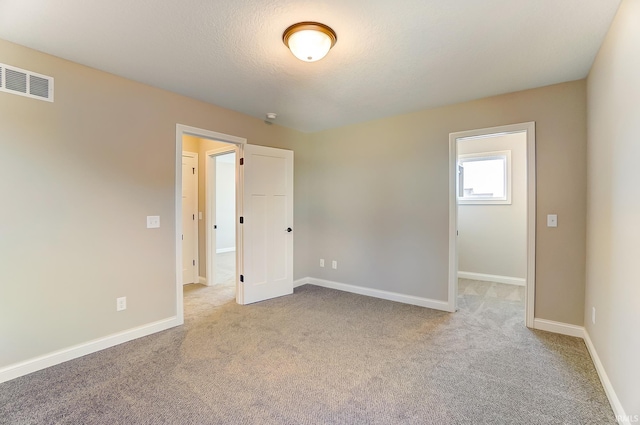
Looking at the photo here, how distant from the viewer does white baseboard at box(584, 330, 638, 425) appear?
161 cm

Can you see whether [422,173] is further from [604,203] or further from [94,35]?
[94,35]

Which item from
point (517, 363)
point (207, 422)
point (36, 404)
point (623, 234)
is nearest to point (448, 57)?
point (623, 234)

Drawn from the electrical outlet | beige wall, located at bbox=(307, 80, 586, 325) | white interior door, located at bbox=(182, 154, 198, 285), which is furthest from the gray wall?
the electrical outlet

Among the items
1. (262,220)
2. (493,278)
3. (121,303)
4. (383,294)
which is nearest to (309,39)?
(262,220)

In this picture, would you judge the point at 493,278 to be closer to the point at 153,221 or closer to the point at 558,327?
the point at 558,327

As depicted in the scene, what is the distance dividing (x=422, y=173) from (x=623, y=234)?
2073 mm

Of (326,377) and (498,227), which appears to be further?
(498,227)

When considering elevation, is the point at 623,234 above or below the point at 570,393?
above

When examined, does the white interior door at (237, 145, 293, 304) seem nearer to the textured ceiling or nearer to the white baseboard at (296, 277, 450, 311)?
the white baseboard at (296, 277, 450, 311)

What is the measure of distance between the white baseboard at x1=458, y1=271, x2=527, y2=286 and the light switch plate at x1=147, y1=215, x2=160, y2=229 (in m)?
4.86

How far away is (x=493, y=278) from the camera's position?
4902mm

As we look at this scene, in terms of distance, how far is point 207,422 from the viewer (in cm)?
168

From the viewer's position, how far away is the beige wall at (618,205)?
1.55 m

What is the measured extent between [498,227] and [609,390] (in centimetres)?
335
